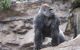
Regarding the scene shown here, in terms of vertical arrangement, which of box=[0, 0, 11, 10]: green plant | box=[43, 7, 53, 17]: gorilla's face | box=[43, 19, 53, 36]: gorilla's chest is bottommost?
Result: box=[43, 19, 53, 36]: gorilla's chest

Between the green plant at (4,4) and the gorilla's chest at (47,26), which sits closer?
the gorilla's chest at (47,26)

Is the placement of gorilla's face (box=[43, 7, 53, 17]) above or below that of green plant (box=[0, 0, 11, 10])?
below

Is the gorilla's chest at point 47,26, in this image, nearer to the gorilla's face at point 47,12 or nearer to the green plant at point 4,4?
the gorilla's face at point 47,12

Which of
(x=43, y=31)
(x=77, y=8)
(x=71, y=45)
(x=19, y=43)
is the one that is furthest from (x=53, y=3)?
(x=71, y=45)

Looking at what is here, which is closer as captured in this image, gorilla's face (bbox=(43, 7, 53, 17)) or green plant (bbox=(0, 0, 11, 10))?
gorilla's face (bbox=(43, 7, 53, 17))

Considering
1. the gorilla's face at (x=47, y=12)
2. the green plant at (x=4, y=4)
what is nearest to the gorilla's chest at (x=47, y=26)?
the gorilla's face at (x=47, y=12)

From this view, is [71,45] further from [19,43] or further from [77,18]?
[19,43]

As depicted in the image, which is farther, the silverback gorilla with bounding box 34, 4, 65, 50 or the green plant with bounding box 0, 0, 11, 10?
the green plant with bounding box 0, 0, 11, 10

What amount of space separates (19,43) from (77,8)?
1.86 m

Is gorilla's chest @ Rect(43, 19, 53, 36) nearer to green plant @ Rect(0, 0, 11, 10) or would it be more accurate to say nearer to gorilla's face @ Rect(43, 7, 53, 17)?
gorilla's face @ Rect(43, 7, 53, 17)

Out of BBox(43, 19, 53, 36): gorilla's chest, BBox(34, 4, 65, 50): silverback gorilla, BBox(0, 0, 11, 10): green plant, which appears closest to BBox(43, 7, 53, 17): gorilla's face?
BBox(34, 4, 65, 50): silverback gorilla

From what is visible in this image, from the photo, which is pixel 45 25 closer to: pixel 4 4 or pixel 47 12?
pixel 47 12

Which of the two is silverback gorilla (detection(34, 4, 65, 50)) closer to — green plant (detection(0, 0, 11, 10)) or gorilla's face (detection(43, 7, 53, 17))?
gorilla's face (detection(43, 7, 53, 17))

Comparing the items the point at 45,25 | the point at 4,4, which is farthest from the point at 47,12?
the point at 4,4
